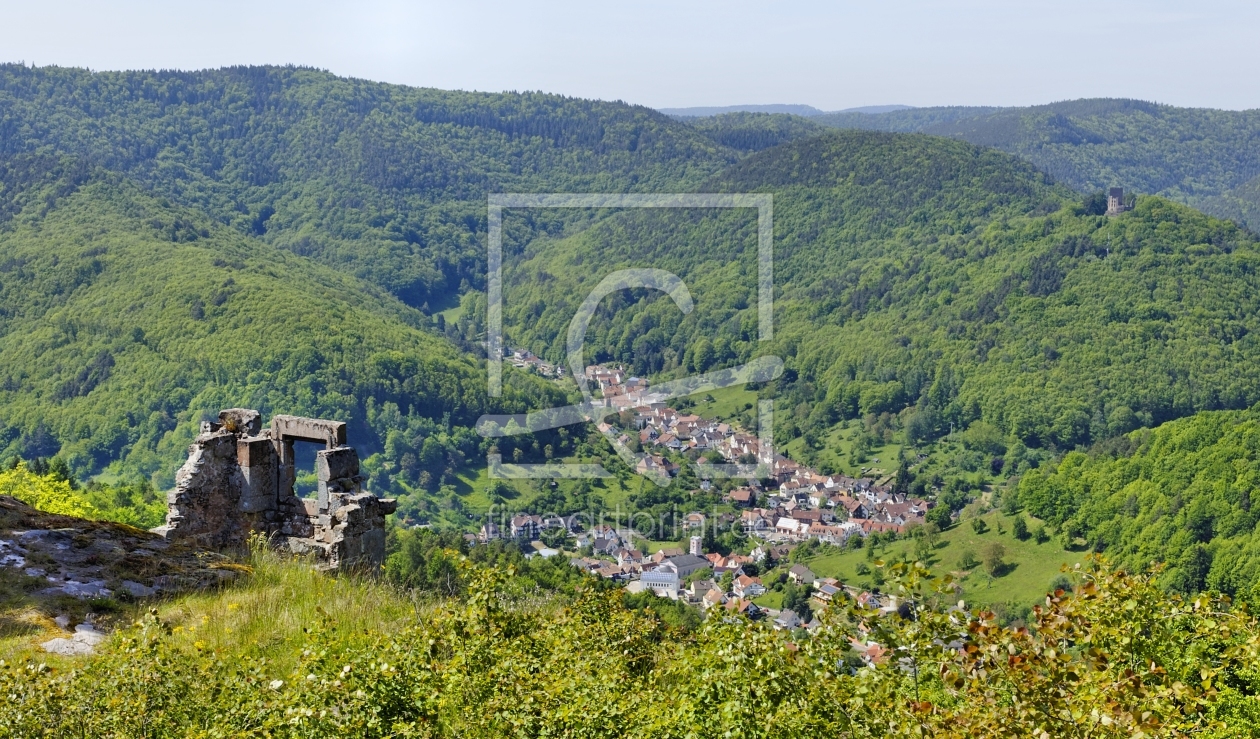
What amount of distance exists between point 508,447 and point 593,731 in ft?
381

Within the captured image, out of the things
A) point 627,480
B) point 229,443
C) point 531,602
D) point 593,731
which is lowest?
point 627,480

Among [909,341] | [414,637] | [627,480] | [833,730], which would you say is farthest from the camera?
[909,341]

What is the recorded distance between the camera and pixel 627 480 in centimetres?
11269

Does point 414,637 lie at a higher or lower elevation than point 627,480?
higher

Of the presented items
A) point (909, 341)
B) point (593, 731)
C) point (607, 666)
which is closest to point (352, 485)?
point (607, 666)

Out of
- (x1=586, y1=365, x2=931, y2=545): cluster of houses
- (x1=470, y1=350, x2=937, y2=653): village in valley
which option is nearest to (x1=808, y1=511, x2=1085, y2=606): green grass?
A: (x1=470, y1=350, x2=937, y2=653): village in valley

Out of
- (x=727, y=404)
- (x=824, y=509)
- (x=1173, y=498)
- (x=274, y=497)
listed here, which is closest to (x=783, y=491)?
(x=824, y=509)

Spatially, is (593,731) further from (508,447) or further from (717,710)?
(508,447)

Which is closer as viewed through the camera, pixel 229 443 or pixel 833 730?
pixel 833 730

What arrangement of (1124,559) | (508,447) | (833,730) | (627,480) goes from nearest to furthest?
1. (833,730)
2. (1124,559)
3. (627,480)
4. (508,447)

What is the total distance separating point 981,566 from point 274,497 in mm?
72130

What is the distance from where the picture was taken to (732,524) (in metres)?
98.0

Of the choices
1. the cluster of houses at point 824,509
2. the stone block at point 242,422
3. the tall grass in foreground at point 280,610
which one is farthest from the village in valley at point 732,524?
the tall grass in foreground at point 280,610

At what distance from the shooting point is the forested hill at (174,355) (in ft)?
343
